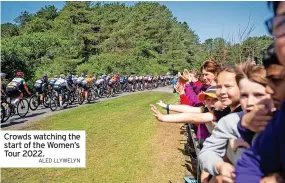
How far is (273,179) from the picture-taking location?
1.16m

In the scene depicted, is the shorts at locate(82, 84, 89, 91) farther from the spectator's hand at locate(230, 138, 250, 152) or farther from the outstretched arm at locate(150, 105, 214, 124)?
the spectator's hand at locate(230, 138, 250, 152)

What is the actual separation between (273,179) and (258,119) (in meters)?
0.31

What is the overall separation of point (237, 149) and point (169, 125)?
31.7 feet

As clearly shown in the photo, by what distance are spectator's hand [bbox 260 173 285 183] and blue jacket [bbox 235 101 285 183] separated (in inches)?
0.5

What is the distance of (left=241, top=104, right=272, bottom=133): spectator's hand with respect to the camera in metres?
1.40

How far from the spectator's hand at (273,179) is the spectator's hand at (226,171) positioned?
11.7 inches

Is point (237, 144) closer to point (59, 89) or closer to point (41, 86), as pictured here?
point (41, 86)

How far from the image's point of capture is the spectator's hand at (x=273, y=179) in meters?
1.14

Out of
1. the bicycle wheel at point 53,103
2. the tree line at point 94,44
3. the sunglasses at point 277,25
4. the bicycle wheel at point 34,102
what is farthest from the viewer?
the tree line at point 94,44

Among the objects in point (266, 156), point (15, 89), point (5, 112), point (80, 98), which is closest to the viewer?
point (266, 156)

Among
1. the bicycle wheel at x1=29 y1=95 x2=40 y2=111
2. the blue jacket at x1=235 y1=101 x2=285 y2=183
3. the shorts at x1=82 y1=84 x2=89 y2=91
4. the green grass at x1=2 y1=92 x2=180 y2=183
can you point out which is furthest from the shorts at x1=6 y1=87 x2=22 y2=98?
the blue jacket at x1=235 y1=101 x2=285 y2=183

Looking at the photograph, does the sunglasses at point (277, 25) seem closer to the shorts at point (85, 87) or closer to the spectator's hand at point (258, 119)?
the spectator's hand at point (258, 119)

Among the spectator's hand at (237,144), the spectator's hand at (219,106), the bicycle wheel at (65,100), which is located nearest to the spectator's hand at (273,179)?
the spectator's hand at (237,144)

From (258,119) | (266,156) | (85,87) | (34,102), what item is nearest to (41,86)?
(34,102)
